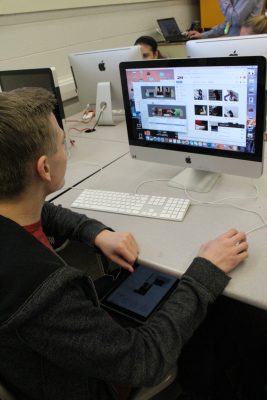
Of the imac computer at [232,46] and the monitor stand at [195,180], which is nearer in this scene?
the monitor stand at [195,180]

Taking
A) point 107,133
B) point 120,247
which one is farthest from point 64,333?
point 107,133

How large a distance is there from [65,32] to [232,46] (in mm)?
1999

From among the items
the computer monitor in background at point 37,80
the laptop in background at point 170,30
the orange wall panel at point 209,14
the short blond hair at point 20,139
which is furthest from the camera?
the orange wall panel at point 209,14

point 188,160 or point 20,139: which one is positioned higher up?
point 20,139

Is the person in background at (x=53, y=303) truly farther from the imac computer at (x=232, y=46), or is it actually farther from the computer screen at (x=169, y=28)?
the computer screen at (x=169, y=28)

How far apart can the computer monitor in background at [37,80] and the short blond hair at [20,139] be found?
2.65 feet

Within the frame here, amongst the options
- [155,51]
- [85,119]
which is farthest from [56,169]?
[155,51]

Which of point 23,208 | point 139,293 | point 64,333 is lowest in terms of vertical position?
point 139,293

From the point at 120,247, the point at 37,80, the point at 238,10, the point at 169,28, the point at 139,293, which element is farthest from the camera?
the point at 169,28

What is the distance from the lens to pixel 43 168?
0.77 meters

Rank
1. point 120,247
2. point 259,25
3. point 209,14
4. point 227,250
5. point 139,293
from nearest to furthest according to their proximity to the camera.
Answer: point 227,250
point 120,247
point 139,293
point 259,25
point 209,14

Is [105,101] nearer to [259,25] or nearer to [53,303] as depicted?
[259,25]

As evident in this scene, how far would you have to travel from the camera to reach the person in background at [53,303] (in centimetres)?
62

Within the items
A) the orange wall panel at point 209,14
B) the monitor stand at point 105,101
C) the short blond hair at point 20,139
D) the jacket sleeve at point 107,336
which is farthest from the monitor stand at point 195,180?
the orange wall panel at point 209,14
